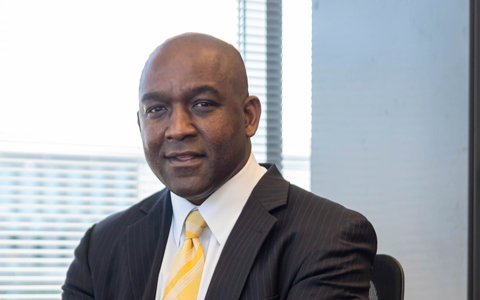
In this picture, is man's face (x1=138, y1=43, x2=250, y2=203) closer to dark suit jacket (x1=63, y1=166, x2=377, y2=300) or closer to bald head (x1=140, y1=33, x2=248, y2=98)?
bald head (x1=140, y1=33, x2=248, y2=98)

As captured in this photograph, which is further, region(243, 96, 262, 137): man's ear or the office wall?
the office wall

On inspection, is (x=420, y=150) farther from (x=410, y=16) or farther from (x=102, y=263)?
(x=102, y=263)

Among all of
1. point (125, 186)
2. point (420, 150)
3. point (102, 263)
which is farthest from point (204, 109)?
point (125, 186)

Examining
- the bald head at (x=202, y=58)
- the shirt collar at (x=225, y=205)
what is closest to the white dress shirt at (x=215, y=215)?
the shirt collar at (x=225, y=205)

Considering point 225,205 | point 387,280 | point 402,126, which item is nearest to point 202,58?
point 225,205

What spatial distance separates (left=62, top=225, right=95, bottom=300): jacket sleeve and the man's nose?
0.51 metres

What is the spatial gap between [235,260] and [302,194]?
260mm

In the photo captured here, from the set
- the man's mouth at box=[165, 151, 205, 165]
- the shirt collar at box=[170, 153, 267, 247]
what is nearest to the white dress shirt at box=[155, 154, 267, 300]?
the shirt collar at box=[170, 153, 267, 247]

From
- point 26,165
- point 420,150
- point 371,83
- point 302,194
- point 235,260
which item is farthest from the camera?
point 26,165

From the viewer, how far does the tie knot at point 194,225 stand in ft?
3.99

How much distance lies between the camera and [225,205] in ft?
4.00

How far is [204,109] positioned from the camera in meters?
1.13

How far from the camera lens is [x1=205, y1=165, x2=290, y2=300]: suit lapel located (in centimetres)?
109

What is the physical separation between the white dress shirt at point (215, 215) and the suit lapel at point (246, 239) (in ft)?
0.09
